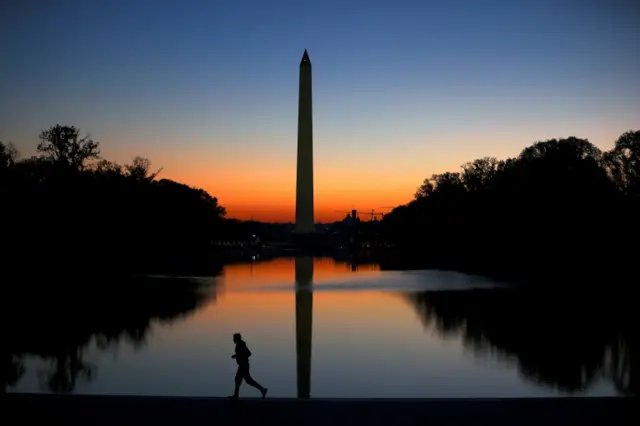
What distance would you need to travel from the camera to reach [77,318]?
2028 centimetres

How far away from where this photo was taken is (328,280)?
122ft

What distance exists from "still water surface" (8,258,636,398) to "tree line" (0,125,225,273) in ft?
32.0

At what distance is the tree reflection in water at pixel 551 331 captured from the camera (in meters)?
13.2

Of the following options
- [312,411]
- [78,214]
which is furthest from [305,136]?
[312,411]

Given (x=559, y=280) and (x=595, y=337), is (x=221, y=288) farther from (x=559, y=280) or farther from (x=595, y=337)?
(x=595, y=337)

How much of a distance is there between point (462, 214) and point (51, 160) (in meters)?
32.9

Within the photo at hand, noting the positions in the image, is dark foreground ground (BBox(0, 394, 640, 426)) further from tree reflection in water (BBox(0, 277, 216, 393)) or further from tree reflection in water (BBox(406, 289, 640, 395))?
tree reflection in water (BBox(406, 289, 640, 395))

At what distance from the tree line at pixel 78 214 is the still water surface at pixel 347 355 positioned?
9768 mm

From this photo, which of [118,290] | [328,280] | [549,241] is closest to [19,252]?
[118,290]

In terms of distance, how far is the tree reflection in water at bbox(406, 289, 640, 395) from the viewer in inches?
520

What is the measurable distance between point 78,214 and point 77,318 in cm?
1611

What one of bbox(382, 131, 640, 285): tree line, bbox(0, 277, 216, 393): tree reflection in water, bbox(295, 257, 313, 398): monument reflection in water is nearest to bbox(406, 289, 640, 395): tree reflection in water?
bbox(295, 257, 313, 398): monument reflection in water

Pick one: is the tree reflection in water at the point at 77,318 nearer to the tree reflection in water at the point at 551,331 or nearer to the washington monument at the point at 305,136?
A: the tree reflection in water at the point at 551,331

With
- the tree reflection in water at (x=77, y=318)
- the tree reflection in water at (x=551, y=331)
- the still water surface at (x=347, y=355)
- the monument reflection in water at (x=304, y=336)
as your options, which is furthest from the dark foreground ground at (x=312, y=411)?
the tree reflection in water at (x=551, y=331)
